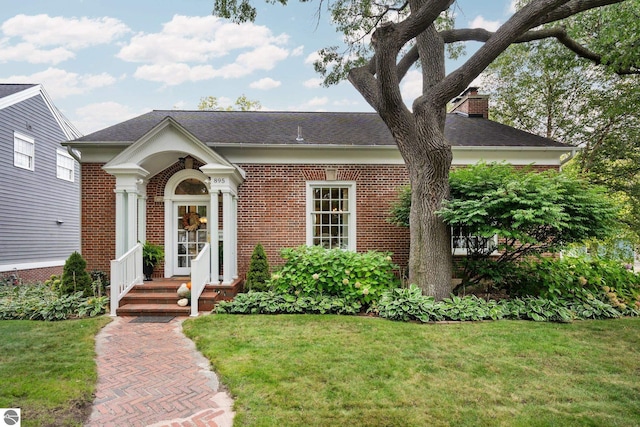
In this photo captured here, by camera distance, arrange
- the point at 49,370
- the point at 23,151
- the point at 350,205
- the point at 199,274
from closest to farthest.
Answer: the point at 49,370 < the point at 199,274 < the point at 350,205 < the point at 23,151

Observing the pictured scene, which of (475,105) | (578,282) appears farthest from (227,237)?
(475,105)

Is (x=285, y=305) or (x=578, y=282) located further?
(x=578, y=282)

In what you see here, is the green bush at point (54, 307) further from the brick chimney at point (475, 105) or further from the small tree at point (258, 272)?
the brick chimney at point (475, 105)

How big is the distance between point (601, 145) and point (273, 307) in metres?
14.4

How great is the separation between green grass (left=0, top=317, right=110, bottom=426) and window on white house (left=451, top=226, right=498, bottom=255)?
22.6 feet

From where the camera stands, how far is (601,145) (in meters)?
13.0

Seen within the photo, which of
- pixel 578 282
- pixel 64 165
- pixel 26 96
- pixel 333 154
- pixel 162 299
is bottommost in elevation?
pixel 162 299

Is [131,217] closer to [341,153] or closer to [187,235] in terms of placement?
[187,235]

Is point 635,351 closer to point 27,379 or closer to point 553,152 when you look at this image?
point 553,152

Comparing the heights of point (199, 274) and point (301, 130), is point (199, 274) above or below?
below

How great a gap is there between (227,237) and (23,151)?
34.4 feet

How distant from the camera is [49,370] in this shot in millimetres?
3828

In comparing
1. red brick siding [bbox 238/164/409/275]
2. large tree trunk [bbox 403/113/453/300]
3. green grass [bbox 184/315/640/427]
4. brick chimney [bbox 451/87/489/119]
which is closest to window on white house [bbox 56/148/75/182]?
red brick siding [bbox 238/164/409/275]

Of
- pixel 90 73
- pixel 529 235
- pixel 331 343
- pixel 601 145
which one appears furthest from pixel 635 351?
pixel 90 73
